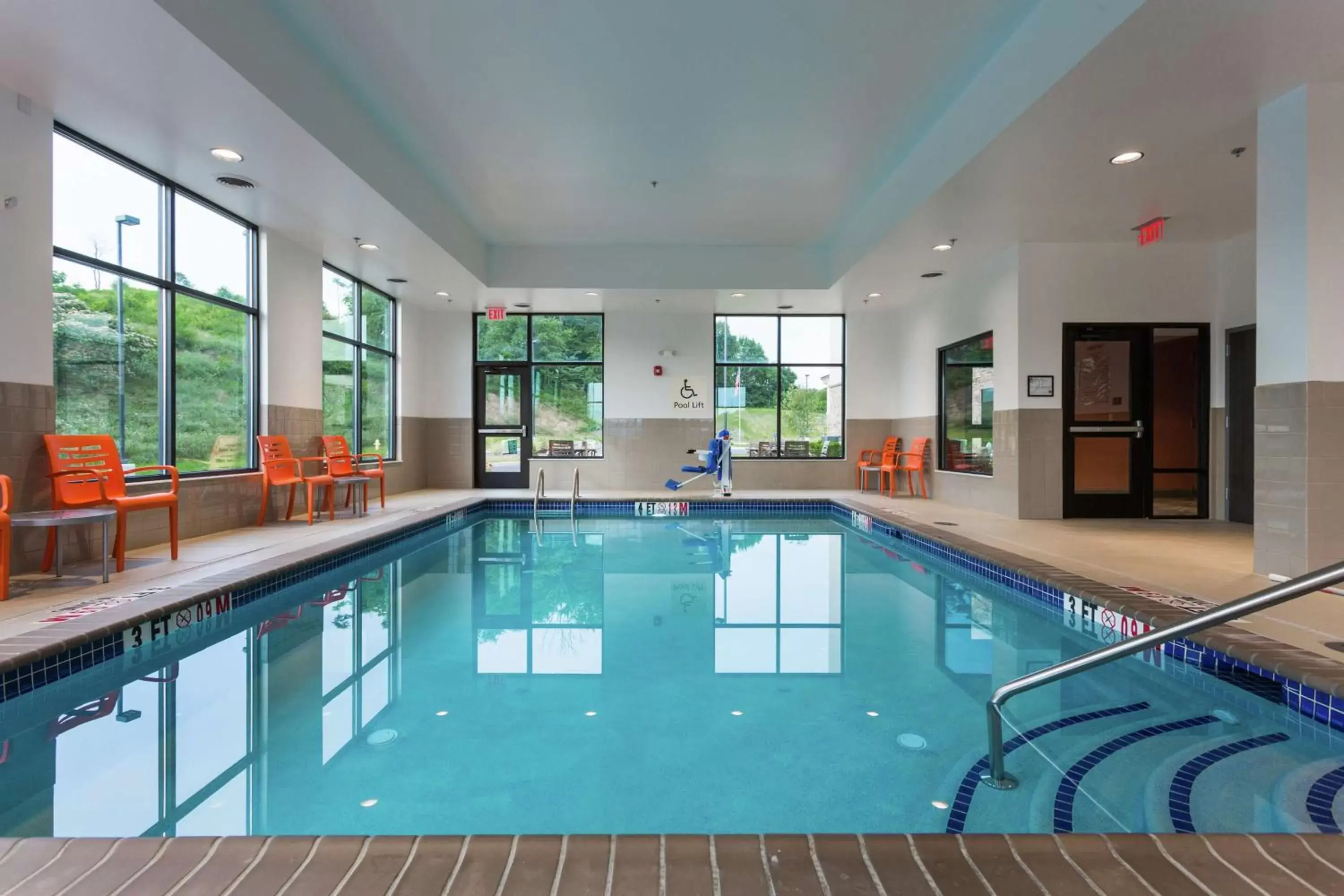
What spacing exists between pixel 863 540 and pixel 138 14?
585 cm

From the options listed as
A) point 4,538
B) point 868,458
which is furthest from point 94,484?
point 868,458

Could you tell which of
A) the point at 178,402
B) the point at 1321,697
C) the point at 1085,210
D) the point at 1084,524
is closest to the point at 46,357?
the point at 178,402

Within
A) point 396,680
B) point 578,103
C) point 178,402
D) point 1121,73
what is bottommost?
point 396,680

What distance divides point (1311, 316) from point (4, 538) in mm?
6521

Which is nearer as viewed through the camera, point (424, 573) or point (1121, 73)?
point (1121, 73)

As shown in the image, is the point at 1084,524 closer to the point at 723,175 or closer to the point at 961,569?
the point at 961,569

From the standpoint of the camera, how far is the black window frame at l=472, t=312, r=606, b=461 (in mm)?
9492

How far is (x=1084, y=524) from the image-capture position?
5938 mm

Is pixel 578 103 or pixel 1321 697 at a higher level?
pixel 578 103

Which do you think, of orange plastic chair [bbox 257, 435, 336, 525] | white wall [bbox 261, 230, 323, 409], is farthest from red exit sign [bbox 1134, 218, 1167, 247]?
white wall [bbox 261, 230, 323, 409]

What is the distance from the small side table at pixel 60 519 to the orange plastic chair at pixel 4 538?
39mm

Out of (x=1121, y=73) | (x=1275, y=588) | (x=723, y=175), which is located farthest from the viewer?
(x=723, y=175)

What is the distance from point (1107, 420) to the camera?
250 inches

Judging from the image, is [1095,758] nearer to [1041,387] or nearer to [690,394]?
[1041,387]
